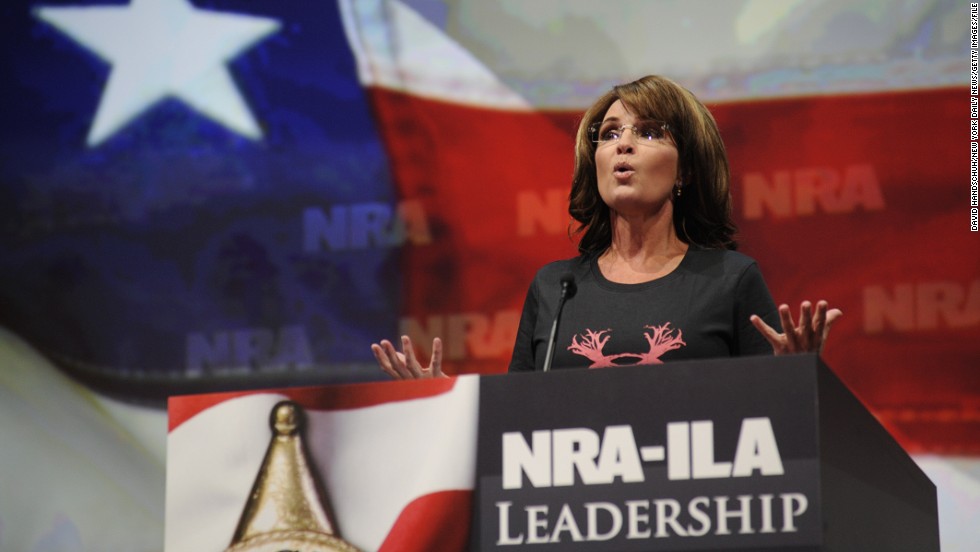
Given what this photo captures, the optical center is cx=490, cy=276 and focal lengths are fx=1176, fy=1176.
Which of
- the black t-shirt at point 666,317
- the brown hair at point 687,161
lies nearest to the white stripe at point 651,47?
the brown hair at point 687,161

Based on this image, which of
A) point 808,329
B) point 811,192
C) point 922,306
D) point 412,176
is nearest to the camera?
point 808,329

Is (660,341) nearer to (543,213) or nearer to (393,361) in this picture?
(393,361)

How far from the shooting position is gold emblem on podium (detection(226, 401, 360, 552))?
147 cm

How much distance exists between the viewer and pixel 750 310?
209 centimetres

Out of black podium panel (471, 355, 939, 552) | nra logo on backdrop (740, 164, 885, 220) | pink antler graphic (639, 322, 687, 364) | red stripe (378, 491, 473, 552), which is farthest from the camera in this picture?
nra logo on backdrop (740, 164, 885, 220)

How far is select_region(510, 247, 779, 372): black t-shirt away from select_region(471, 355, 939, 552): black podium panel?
1.85ft

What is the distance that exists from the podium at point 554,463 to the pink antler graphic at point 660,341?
0.48 meters

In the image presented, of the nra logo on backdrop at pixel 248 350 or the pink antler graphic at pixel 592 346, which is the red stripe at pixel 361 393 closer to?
the pink antler graphic at pixel 592 346

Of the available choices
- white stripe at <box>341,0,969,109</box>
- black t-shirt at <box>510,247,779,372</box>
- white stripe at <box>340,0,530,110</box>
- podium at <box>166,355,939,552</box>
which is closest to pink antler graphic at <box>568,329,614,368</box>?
black t-shirt at <box>510,247,779,372</box>

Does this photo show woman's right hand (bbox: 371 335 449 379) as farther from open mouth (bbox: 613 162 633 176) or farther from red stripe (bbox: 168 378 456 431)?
open mouth (bbox: 613 162 633 176)

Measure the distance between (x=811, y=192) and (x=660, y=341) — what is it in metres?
1.34

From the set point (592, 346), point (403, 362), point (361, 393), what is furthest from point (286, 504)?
point (592, 346)

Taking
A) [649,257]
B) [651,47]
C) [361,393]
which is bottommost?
[361,393]

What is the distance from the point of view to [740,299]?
6.86 ft
